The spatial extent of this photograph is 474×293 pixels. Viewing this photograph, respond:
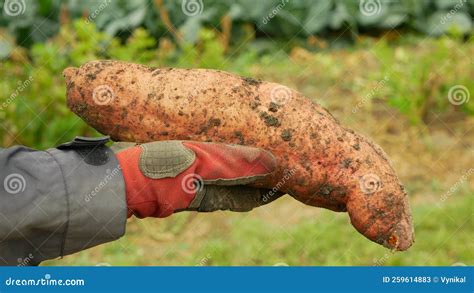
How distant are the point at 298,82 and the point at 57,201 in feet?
9.54

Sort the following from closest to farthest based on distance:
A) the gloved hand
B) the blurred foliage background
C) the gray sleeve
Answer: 1. the gray sleeve
2. the gloved hand
3. the blurred foliage background

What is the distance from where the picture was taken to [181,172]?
6.16 ft

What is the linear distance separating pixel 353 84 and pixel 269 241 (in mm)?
1361

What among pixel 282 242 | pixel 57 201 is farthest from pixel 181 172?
pixel 282 242

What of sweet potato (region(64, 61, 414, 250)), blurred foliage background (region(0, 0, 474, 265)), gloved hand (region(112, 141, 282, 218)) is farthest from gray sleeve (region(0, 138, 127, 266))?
blurred foliage background (region(0, 0, 474, 265))

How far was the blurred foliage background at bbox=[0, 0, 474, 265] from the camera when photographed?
3.57 m

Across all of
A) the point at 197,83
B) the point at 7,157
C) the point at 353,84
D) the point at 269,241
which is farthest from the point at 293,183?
the point at 353,84

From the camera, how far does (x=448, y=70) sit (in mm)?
4238

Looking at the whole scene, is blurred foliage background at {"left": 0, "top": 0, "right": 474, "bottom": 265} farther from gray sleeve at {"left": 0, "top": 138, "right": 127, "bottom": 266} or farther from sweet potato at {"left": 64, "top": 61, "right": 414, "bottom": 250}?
gray sleeve at {"left": 0, "top": 138, "right": 127, "bottom": 266}

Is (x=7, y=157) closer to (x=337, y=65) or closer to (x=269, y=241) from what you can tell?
(x=269, y=241)

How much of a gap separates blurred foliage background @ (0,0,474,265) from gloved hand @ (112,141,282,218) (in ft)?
4.84

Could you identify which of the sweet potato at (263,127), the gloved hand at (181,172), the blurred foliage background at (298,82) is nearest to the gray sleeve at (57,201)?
the gloved hand at (181,172)

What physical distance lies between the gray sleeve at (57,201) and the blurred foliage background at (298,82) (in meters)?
1.57
